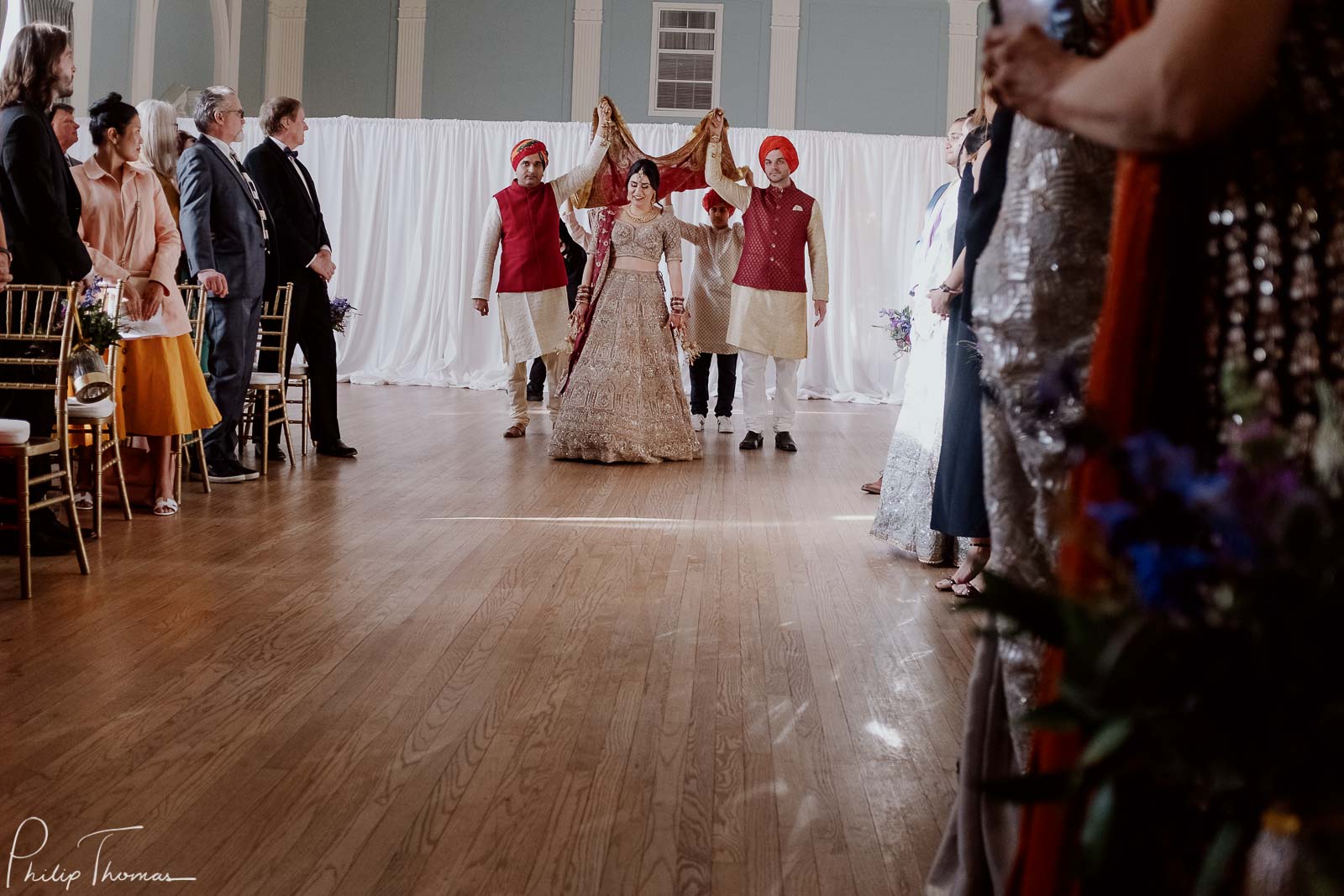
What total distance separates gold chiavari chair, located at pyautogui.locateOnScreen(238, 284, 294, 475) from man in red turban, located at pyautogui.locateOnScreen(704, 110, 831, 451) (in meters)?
2.49

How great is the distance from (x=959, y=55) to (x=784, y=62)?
206 centimetres

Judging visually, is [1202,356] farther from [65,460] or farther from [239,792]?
[65,460]

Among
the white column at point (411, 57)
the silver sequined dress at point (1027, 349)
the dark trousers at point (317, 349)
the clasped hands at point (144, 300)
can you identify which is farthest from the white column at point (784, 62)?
the silver sequined dress at point (1027, 349)

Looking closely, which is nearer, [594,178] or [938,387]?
[938,387]

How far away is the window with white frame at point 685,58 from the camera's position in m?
15.0

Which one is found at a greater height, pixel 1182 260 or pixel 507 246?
pixel 507 246

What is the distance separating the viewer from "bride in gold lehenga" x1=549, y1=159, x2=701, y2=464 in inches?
257

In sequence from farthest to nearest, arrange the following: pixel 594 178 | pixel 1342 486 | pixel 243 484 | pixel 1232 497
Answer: pixel 594 178
pixel 243 484
pixel 1342 486
pixel 1232 497

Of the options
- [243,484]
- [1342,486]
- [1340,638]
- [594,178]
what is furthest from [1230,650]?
[594,178]

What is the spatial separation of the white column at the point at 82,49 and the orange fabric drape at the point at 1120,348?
450 inches

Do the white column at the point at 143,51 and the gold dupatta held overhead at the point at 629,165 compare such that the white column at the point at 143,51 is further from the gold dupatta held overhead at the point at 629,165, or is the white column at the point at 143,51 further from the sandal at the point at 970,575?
the sandal at the point at 970,575

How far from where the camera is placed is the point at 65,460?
147 inches

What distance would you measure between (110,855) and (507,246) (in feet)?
19.1

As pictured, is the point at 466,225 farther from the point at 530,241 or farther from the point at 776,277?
the point at 776,277
